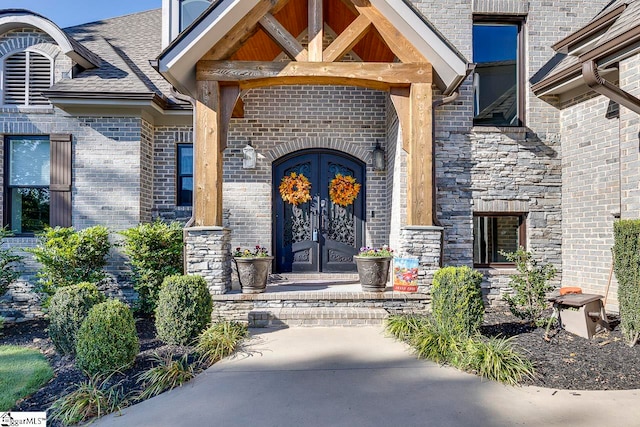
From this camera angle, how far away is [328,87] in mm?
8344

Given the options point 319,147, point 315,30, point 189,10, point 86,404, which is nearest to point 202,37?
point 315,30

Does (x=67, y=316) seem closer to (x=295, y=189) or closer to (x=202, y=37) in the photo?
(x=202, y=37)

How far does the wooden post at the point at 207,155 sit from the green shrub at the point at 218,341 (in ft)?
5.52

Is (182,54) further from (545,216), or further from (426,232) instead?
(545,216)

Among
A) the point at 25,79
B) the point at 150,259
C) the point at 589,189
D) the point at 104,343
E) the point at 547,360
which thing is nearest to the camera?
the point at 104,343

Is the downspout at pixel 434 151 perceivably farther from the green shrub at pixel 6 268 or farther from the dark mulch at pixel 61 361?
the green shrub at pixel 6 268

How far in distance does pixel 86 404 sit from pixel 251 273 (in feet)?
9.96

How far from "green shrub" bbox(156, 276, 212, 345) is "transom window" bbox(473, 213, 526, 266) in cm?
494

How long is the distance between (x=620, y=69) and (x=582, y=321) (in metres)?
3.53

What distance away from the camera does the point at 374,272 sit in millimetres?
6340

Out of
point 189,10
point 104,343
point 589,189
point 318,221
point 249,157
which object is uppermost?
point 189,10

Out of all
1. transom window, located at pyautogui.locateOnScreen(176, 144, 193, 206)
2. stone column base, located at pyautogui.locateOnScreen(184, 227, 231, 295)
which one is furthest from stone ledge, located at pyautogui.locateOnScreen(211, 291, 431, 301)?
transom window, located at pyautogui.locateOnScreen(176, 144, 193, 206)

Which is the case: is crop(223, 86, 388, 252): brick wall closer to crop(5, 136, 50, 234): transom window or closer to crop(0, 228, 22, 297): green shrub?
crop(5, 136, 50, 234): transom window

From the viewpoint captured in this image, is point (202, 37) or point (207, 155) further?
point (207, 155)
